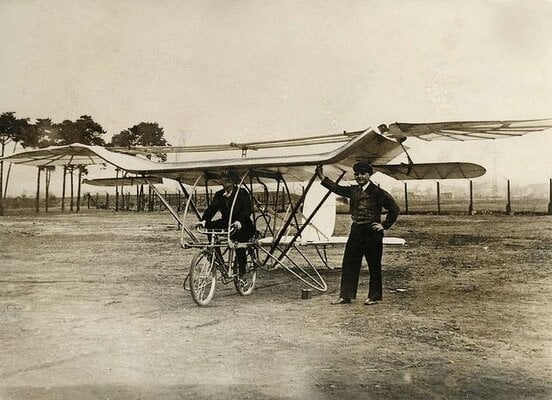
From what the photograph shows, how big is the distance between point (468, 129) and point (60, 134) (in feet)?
15.7

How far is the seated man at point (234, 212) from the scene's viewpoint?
580cm

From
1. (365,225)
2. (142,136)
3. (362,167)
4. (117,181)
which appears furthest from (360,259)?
(117,181)

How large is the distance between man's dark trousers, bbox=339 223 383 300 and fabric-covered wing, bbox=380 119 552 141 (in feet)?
3.60

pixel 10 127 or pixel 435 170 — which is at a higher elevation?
pixel 10 127

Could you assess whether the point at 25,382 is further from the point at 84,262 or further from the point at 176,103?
the point at 84,262

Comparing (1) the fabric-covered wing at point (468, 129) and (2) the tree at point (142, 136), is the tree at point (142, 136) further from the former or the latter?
(1) the fabric-covered wing at point (468, 129)

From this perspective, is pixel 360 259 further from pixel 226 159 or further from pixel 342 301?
pixel 226 159

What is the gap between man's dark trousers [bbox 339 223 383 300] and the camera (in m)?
5.27

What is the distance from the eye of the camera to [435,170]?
5.64 meters

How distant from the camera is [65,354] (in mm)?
3732

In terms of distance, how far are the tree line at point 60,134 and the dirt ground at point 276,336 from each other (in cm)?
A: 169

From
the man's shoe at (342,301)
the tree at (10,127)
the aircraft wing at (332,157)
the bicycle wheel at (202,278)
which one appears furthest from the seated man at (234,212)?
the tree at (10,127)

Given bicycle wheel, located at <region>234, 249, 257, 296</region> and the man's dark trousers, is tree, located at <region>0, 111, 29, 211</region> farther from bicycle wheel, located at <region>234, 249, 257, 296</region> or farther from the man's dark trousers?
the man's dark trousers

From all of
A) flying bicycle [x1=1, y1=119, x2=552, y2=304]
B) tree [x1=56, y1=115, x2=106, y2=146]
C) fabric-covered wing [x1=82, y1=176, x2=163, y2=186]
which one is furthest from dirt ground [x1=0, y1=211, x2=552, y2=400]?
tree [x1=56, y1=115, x2=106, y2=146]
